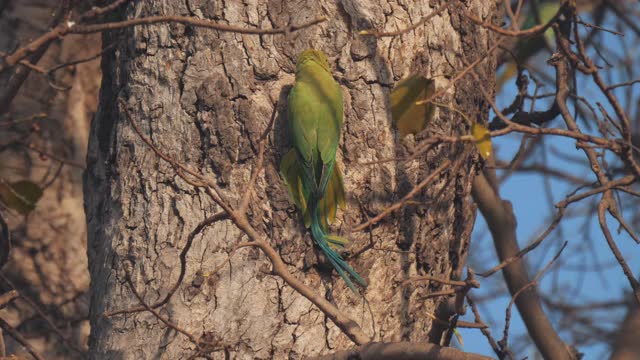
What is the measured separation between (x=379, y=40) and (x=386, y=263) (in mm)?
670

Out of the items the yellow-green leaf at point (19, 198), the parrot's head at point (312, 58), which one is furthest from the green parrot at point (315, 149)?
the yellow-green leaf at point (19, 198)

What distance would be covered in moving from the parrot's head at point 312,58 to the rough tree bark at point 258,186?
0.06 metres

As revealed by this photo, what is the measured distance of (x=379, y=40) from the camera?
8.12ft

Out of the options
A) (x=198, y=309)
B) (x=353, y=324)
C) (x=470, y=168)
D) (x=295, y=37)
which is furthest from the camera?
(x=470, y=168)

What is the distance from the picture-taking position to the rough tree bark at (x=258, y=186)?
2271mm

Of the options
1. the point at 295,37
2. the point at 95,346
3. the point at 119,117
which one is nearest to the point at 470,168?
the point at 295,37

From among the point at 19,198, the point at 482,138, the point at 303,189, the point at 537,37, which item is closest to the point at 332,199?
the point at 303,189

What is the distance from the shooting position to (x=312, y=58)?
2.37 m

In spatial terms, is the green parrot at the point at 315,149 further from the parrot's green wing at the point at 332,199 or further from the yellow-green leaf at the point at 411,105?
the yellow-green leaf at the point at 411,105

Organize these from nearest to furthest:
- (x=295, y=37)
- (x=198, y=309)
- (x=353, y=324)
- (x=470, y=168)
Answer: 1. (x=353, y=324)
2. (x=198, y=309)
3. (x=295, y=37)
4. (x=470, y=168)

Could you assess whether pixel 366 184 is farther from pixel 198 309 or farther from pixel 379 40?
pixel 198 309

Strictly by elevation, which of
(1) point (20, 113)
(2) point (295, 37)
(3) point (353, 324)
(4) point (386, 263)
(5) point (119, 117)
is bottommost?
(3) point (353, 324)

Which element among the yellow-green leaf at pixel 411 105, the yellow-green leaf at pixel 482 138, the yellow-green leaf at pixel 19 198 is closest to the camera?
the yellow-green leaf at pixel 482 138

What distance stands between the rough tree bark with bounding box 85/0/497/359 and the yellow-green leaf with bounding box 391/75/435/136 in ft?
0.45
